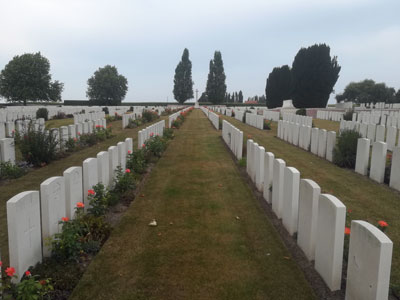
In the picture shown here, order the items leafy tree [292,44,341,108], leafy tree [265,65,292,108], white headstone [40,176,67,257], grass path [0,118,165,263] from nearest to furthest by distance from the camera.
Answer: white headstone [40,176,67,257], grass path [0,118,165,263], leafy tree [292,44,341,108], leafy tree [265,65,292,108]

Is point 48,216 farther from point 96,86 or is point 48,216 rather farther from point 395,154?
point 96,86

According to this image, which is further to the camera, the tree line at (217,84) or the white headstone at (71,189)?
the tree line at (217,84)

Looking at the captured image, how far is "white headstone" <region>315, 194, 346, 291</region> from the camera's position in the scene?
9.44ft

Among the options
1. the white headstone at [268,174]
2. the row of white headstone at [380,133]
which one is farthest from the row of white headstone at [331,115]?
the white headstone at [268,174]

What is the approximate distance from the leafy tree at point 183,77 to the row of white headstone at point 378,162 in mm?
70905

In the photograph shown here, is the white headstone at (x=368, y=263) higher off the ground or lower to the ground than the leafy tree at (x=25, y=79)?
lower

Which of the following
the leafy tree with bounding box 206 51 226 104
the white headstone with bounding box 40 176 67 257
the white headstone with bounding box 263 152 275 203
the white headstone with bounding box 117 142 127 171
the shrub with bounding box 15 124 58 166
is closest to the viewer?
the white headstone with bounding box 40 176 67 257

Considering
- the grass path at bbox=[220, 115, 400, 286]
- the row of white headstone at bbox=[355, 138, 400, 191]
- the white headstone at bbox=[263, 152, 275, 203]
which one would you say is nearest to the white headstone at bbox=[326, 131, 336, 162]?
the grass path at bbox=[220, 115, 400, 286]

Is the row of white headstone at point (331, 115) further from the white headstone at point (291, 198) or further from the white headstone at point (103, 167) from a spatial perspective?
the white headstone at point (103, 167)

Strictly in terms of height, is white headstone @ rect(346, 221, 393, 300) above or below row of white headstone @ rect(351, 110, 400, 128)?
below

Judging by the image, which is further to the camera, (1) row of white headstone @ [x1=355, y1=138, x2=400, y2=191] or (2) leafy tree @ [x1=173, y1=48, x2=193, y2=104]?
(2) leafy tree @ [x1=173, y1=48, x2=193, y2=104]

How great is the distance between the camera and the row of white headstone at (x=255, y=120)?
19.4m

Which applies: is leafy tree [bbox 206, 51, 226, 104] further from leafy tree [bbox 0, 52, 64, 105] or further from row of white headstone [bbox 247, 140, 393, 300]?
row of white headstone [bbox 247, 140, 393, 300]

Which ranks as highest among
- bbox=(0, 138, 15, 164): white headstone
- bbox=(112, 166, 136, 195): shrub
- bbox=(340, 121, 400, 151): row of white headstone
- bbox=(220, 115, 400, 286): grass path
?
bbox=(340, 121, 400, 151): row of white headstone
